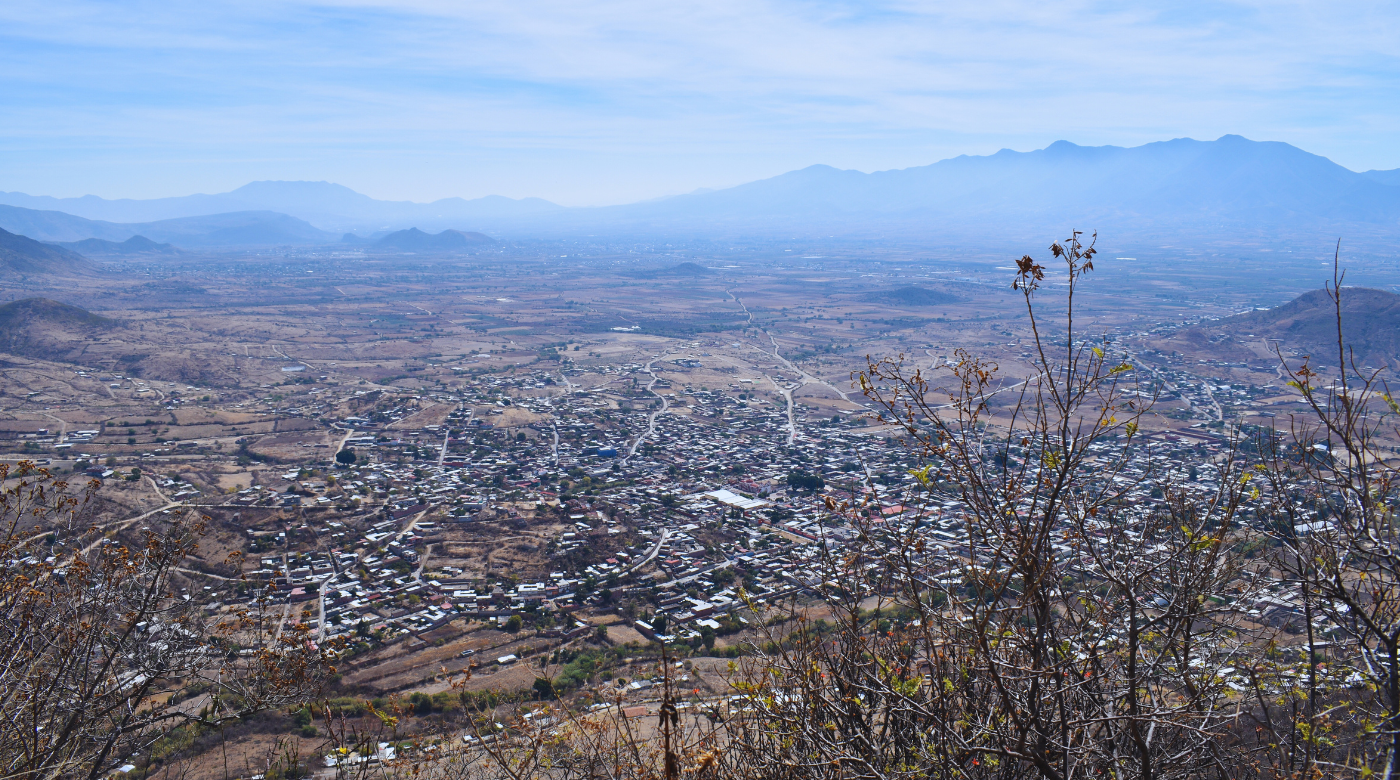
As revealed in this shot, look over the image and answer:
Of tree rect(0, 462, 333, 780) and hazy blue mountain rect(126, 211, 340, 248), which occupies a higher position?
hazy blue mountain rect(126, 211, 340, 248)

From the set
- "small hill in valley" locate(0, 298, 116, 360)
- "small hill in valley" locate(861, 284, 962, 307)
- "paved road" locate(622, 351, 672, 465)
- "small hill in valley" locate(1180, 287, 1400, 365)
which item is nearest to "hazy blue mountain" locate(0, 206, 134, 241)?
"small hill in valley" locate(0, 298, 116, 360)

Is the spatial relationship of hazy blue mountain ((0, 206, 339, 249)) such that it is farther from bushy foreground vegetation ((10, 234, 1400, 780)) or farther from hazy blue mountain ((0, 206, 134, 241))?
bushy foreground vegetation ((10, 234, 1400, 780))

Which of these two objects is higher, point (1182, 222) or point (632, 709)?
point (1182, 222)

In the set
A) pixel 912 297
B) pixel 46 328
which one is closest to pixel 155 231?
pixel 46 328

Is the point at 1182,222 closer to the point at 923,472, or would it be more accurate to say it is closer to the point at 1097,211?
the point at 1097,211

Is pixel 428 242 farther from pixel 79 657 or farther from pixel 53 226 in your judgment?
pixel 79 657

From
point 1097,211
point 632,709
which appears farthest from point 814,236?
point 632,709
